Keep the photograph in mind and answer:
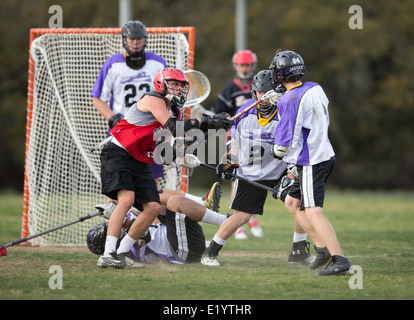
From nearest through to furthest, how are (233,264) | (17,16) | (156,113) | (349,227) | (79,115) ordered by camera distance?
(156,113), (233,264), (79,115), (349,227), (17,16)

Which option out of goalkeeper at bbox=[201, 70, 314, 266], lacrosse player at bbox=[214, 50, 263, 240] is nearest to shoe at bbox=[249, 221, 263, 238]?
lacrosse player at bbox=[214, 50, 263, 240]

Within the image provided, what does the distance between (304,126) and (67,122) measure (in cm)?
344

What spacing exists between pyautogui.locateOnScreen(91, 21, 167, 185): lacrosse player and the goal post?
2.02ft

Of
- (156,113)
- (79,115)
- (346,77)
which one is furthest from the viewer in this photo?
(346,77)

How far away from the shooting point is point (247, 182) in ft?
20.2

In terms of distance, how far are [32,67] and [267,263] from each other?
134 inches

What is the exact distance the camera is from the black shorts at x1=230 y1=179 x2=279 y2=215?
6.09m

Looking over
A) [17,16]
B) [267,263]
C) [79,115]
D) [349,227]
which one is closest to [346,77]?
[17,16]

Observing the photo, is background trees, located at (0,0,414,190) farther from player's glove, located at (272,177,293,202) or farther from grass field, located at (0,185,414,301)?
player's glove, located at (272,177,293,202)

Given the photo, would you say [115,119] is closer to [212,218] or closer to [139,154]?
[139,154]

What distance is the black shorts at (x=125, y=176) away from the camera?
5.51 meters

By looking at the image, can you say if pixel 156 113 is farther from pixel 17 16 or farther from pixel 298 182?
pixel 17 16

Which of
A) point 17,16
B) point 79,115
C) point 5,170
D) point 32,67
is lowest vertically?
point 5,170

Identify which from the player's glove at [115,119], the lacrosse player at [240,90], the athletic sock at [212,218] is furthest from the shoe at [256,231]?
the player's glove at [115,119]
